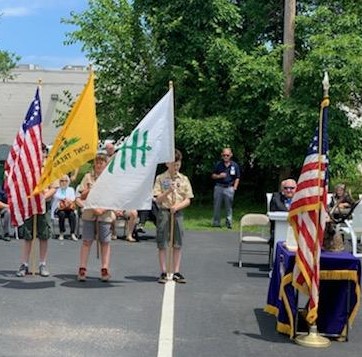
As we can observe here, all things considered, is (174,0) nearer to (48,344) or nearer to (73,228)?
(73,228)

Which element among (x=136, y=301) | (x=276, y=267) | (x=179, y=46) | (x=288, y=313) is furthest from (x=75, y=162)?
(x=179, y=46)

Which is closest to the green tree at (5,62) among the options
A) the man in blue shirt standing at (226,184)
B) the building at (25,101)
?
the building at (25,101)

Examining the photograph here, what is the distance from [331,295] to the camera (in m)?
6.98

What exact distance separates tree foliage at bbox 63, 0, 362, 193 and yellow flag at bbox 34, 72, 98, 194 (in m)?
10.0

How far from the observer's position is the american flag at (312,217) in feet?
21.7

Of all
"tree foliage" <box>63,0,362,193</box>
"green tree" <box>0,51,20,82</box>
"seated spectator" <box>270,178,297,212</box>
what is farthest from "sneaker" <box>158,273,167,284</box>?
"green tree" <box>0,51,20,82</box>

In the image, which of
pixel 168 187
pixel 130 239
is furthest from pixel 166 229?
pixel 130 239

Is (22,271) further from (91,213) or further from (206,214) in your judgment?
(206,214)

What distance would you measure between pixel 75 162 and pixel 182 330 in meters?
2.99

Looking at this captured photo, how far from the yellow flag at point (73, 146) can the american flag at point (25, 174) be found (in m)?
0.27

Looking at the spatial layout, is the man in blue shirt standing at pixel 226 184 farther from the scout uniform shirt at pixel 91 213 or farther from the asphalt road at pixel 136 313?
the scout uniform shirt at pixel 91 213

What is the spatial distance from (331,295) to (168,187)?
117 inches

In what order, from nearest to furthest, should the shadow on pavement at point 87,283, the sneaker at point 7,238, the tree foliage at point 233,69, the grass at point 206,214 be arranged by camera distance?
the shadow on pavement at point 87,283 < the sneaker at point 7,238 < the grass at point 206,214 < the tree foliage at point 233,69

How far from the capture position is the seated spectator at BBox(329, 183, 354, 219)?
47.1ft
